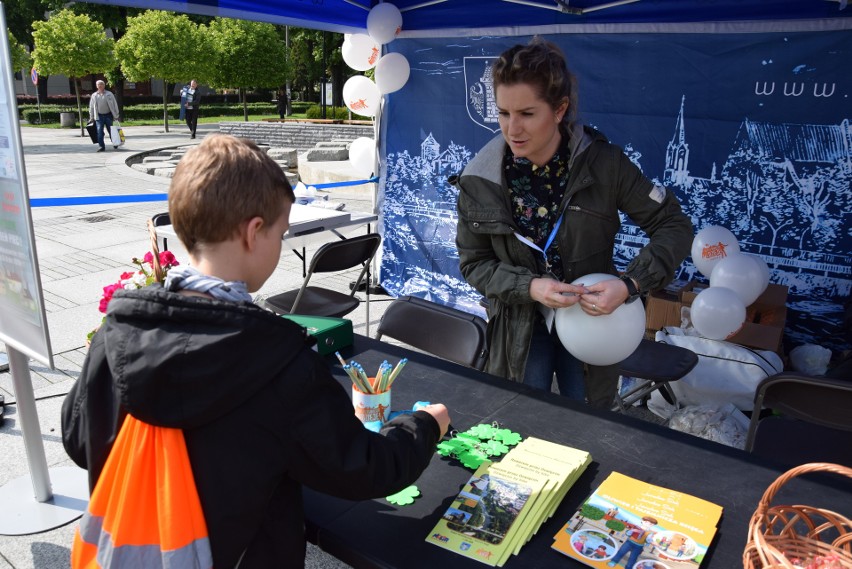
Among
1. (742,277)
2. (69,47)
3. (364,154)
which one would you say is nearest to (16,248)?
(742,277)

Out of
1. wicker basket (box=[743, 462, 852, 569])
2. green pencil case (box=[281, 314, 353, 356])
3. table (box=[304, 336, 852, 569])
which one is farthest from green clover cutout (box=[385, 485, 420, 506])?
green pencil case (box=[281, 314, 353, 356])

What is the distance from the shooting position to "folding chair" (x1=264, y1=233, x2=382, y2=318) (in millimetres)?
3555

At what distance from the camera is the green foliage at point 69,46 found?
63.6 feet

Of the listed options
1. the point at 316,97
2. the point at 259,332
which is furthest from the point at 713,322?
the point at 316,97

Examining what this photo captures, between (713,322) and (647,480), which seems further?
(713,322)

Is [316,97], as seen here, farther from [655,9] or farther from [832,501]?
[832,501]

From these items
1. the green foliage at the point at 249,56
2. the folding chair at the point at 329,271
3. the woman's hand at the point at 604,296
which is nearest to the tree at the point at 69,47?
the green foliage at the point at 249,56

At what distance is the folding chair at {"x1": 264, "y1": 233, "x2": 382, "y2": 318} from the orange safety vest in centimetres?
250

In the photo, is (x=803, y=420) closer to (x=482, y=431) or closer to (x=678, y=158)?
(x=482, y=431)

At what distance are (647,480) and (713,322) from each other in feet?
6.68

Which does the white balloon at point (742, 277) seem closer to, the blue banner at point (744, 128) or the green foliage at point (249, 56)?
the blue banner at point (744, 128)

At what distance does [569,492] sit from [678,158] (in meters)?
3.06

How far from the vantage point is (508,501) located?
1279mm

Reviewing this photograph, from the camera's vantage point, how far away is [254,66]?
22.4 metres
